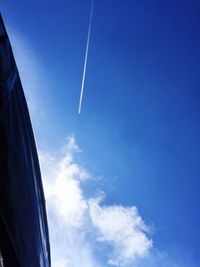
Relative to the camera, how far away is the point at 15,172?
2.11m

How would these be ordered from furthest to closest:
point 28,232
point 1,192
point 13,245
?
point 28,232 → point 13,245 → point 1,192

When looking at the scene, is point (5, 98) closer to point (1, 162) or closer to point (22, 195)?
point (1, 162)

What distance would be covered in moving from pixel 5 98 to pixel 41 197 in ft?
5.94

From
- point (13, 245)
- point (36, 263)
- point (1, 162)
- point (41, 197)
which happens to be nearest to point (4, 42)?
point (1, 162)

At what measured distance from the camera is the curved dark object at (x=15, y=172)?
1.91m

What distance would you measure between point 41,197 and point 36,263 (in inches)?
32.0

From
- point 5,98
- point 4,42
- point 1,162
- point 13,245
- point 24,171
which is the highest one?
point 4,42

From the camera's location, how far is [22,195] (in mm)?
2268

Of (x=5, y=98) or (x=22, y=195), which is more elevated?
(x=5, y=98)

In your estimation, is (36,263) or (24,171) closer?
(24,171)

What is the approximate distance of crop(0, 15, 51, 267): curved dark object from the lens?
1.91 m

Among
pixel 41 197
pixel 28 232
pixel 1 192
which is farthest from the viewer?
pixel 41 197

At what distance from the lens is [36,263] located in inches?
122

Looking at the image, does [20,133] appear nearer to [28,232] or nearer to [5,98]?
[5,98]
